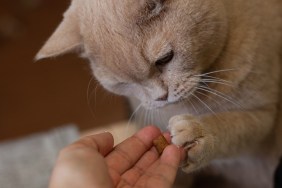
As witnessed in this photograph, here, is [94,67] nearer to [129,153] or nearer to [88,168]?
[129,153]

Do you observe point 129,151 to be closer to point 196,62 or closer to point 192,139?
point 192,139

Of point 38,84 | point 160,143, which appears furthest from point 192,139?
point 38,84

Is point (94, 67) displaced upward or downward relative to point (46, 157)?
upward

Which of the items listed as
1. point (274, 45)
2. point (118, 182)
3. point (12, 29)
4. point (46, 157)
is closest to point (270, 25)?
point (274, 45)

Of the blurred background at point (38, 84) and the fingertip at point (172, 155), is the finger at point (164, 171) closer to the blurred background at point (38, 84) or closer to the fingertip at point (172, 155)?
the fingertip at point (172, 155)

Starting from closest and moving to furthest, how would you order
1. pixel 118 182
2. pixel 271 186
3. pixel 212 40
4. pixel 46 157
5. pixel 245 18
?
pixel 118 182 → pixel 212 40 → pixel 245 18 → pixel 271 186 → pixel 46 157

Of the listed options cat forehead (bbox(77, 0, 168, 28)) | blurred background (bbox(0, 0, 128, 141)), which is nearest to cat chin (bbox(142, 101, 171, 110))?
cat forehead (bbox(77, 0, 168, 28))

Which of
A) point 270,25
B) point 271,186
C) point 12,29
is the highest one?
point 270,25
